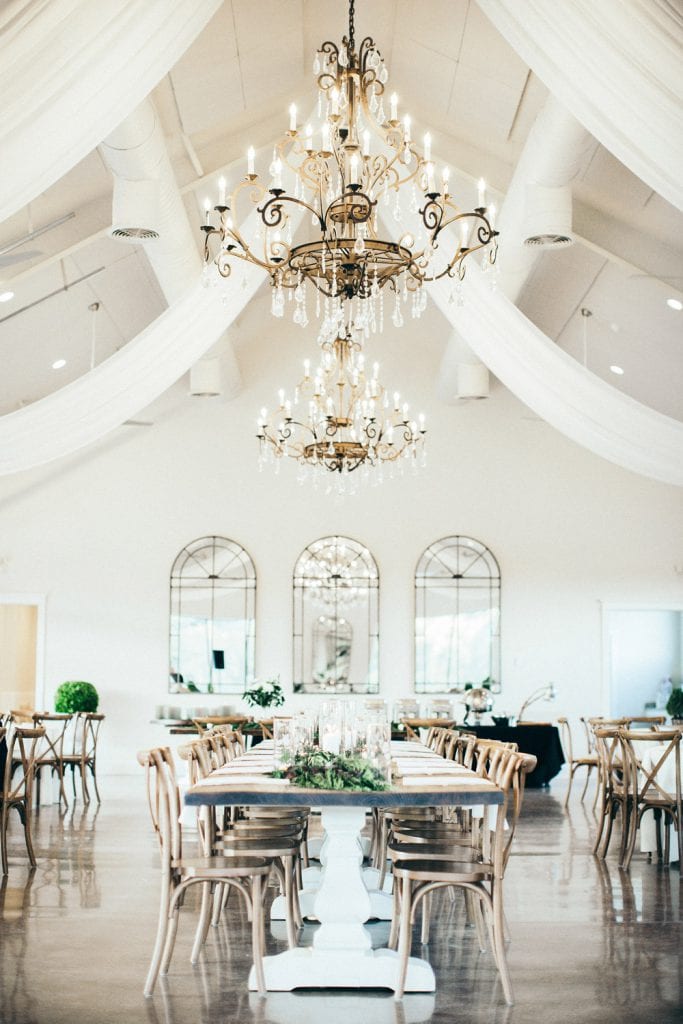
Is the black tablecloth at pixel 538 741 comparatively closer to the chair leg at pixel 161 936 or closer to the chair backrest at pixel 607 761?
the chair backrest at pixel 607 761

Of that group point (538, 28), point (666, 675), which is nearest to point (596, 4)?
point (538, 28)

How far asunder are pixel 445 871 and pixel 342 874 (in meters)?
0.54

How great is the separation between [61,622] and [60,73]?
1059cm

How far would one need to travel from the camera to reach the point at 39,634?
1411cm

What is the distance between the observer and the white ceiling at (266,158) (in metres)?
8.36

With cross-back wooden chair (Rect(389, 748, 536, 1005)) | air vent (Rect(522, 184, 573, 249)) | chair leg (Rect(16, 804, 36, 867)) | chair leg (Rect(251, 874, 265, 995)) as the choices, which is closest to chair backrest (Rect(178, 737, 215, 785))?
chair leg (Rect(251, 874, 265, 995))

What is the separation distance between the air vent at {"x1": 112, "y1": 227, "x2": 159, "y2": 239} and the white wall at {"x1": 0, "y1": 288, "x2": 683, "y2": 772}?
5968 mm

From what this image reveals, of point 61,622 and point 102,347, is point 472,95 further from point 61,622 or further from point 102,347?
point 61,622

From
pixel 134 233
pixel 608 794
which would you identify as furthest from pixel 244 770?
pixel 134 233

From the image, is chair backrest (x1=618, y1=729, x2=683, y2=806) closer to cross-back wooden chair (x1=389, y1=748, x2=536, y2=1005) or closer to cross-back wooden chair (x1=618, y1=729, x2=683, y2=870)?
cross-back wooden chair (x1=618, y1=729, x2=683, y2=870)

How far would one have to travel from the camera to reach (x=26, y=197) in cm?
429

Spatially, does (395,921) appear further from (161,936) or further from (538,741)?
(538,741)

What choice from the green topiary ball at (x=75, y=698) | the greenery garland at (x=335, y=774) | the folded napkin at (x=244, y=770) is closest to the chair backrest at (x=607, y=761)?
the folded napkin at (x=244, y=770)

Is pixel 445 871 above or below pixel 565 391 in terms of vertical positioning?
below
